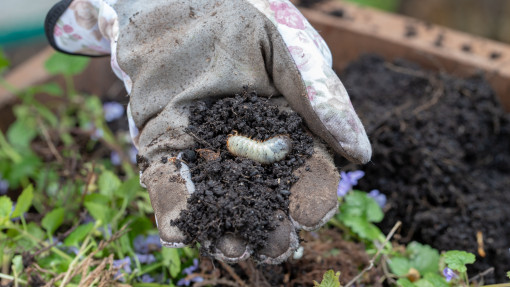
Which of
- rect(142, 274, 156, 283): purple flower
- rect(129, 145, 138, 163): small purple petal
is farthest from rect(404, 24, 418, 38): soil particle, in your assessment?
rect(142, 274, 156, 283): purple flower

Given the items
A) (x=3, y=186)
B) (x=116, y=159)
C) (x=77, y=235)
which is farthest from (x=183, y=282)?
(x=3, y=186)

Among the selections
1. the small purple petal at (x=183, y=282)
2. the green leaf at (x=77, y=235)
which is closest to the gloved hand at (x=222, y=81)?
the green leaf at (x=77, y=235)

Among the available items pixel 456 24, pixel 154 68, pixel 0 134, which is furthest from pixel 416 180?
pixel 456 24

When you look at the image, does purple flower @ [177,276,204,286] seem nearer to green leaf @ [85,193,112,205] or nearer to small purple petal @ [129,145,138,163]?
green leaf @ [85,193,112,205]

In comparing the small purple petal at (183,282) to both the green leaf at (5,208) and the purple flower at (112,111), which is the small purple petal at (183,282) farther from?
the purple flower at (112,111)

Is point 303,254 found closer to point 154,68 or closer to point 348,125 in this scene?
point 348,125

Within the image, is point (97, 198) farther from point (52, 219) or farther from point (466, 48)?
point (466, 48)
